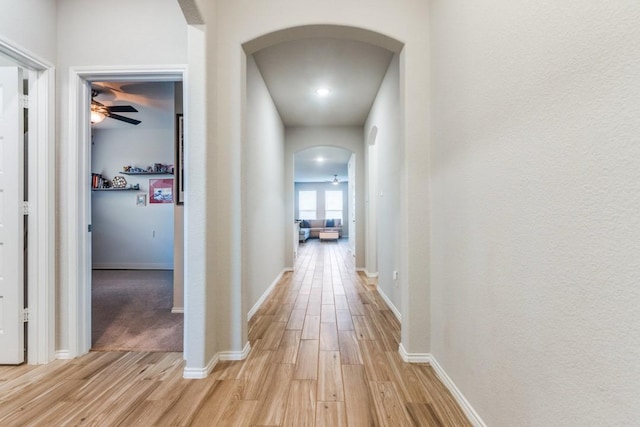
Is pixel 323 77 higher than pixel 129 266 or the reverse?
higher

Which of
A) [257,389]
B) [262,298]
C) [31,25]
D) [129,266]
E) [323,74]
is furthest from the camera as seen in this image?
[129,266]

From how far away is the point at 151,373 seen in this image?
6.05 ft

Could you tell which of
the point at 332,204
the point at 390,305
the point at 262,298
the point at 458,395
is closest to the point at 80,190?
the point at 262,298

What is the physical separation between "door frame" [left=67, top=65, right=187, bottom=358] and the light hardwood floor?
0.85 feet

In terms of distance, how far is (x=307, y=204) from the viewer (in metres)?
13.8

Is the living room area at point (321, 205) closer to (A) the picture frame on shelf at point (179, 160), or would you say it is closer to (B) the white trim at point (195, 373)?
(A) the picture frame on shelf at point (179, 160)

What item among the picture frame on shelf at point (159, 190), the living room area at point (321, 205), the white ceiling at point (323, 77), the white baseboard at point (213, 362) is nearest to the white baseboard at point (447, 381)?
the white baseboard at point (213, 362)

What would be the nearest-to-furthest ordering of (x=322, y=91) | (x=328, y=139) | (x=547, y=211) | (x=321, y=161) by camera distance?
(x=547, y=211) → (x=322, y=91) → (x=328, y=139) → (x=321, y=161)

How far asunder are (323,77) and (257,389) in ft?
10.1

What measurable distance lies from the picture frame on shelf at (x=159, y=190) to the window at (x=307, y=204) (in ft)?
27.1

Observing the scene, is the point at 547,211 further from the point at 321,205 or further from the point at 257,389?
the point at 321,205

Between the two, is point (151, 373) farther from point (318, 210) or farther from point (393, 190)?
point (318, 210)

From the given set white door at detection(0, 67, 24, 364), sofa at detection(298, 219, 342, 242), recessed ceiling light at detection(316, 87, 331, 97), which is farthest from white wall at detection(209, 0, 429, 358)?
sofa at detection(298, 219, 342, 242)

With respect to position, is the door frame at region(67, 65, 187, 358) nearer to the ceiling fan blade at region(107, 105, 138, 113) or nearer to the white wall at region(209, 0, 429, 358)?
the white wall at region(209, 0, 429, 358)
